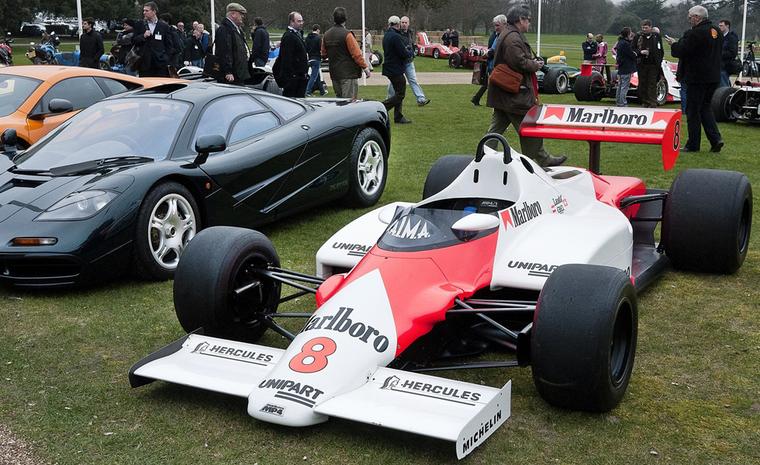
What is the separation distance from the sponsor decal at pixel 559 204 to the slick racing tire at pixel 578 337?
1526 mm

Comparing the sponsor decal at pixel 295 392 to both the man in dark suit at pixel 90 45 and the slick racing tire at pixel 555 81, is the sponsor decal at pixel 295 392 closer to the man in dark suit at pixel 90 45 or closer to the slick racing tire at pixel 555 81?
the man in dark suit at pixel 90 45

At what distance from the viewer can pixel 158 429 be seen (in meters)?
4.06

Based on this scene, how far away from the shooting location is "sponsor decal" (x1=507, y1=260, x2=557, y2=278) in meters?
4.80

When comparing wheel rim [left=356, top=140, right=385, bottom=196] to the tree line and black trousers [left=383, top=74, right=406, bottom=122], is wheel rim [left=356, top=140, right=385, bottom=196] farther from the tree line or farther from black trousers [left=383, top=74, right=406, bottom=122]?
the tree line

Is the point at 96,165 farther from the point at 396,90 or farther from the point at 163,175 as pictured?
the point at 396,90

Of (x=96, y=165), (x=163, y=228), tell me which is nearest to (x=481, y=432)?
(x=163, y=228)

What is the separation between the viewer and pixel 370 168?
29.2ft

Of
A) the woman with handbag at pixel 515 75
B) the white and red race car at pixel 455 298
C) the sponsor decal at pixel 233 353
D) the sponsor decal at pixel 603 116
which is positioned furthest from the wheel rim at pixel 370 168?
the sponsor decal at pixel 233 353

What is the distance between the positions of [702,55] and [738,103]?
404 cm

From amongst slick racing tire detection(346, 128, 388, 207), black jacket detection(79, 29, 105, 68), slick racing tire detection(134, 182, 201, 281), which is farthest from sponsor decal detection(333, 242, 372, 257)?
black jacket detection(79, 29, 105, 68)

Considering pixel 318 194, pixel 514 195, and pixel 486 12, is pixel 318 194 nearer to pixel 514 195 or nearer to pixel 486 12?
pixel 514 195

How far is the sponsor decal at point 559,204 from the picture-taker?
18.6ft

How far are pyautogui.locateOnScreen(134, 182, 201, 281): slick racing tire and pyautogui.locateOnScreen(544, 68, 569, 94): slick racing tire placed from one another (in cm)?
1630

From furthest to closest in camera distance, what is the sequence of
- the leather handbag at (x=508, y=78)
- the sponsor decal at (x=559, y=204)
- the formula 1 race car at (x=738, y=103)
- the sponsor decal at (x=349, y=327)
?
1. the formula 1 race car at (x=738, y=103)
2. the leather handbag at (x=508, y=78)
3. the sponsor decal at (x=559, y=204)
4. the sponsor decal at (x=349, y=327)
